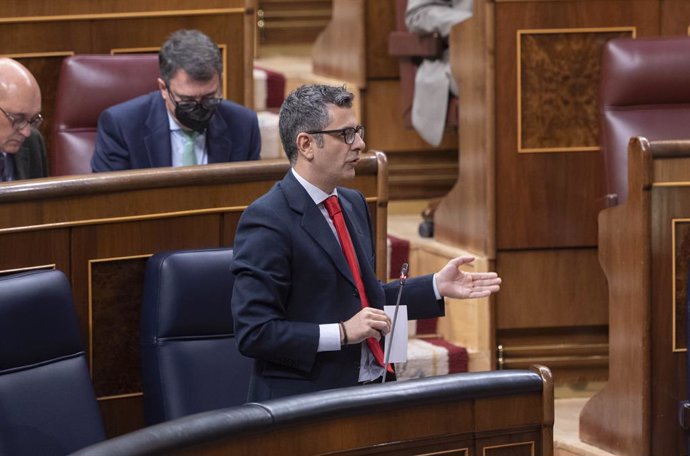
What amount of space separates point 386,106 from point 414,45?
0.29 m

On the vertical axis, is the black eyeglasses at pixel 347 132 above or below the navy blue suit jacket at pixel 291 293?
above

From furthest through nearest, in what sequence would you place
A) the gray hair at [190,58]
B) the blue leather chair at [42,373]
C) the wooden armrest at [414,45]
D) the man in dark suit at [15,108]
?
the wooden armrest at [414,45] → the gray hair at [190,58] → the man in dark suit at [15,108] → the blue leather chair at [42,373]

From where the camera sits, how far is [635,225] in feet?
5.03

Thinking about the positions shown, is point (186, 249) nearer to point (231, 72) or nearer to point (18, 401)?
point (18, 401)

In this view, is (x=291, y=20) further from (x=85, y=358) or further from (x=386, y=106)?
(x=85, y=358)

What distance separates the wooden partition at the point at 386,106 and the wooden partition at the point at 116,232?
0.90 m

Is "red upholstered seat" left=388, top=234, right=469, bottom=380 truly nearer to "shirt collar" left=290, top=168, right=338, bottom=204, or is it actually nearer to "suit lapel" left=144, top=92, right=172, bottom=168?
"suit lapel" left=144, top=92, right=172, bottom=168

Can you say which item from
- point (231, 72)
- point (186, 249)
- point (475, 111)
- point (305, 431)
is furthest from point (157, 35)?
point (305, 431)

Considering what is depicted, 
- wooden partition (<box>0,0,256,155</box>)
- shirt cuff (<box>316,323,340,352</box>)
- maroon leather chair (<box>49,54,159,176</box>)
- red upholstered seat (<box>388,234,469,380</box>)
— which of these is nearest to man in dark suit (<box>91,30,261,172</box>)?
maroon leather chair (<box>49,54,159,176</box>)

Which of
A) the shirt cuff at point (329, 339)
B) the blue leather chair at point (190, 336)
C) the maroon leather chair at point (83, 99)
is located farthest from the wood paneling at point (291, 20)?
the shirt cuff at point (329, 339)

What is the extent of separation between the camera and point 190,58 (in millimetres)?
1629

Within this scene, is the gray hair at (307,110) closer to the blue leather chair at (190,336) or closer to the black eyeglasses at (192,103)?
the blue leather chair at (190,336)

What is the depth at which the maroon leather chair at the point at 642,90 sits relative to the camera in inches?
68.4

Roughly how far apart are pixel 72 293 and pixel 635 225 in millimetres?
629
